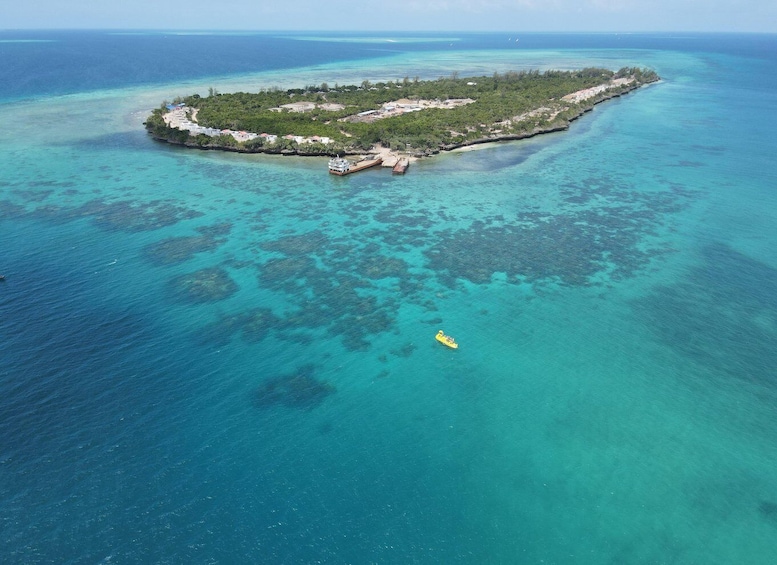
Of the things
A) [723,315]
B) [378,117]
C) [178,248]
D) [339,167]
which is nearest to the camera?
[723,315]

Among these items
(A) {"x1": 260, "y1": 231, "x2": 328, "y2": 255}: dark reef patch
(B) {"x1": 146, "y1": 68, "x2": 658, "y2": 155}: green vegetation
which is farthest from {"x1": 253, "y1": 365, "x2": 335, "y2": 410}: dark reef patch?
(B) {"x1": 146, "y1": 68, "x2": 658, "y2": 155}: green vegetation

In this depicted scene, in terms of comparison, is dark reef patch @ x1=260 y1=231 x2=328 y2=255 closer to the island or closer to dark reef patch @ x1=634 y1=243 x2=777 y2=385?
the island

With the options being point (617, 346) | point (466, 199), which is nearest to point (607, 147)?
point (466, 199)

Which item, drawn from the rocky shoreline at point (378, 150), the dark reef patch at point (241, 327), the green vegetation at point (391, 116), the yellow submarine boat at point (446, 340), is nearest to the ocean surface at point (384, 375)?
the dark reef patch at point (241, 327)

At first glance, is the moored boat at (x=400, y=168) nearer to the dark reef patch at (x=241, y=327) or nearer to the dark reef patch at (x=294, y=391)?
the dark reef patch at (x=241, y=327)

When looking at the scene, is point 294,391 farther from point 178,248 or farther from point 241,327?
point 178,248

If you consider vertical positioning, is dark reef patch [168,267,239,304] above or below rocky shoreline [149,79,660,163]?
below

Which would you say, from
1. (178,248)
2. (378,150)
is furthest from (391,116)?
(178,248)
